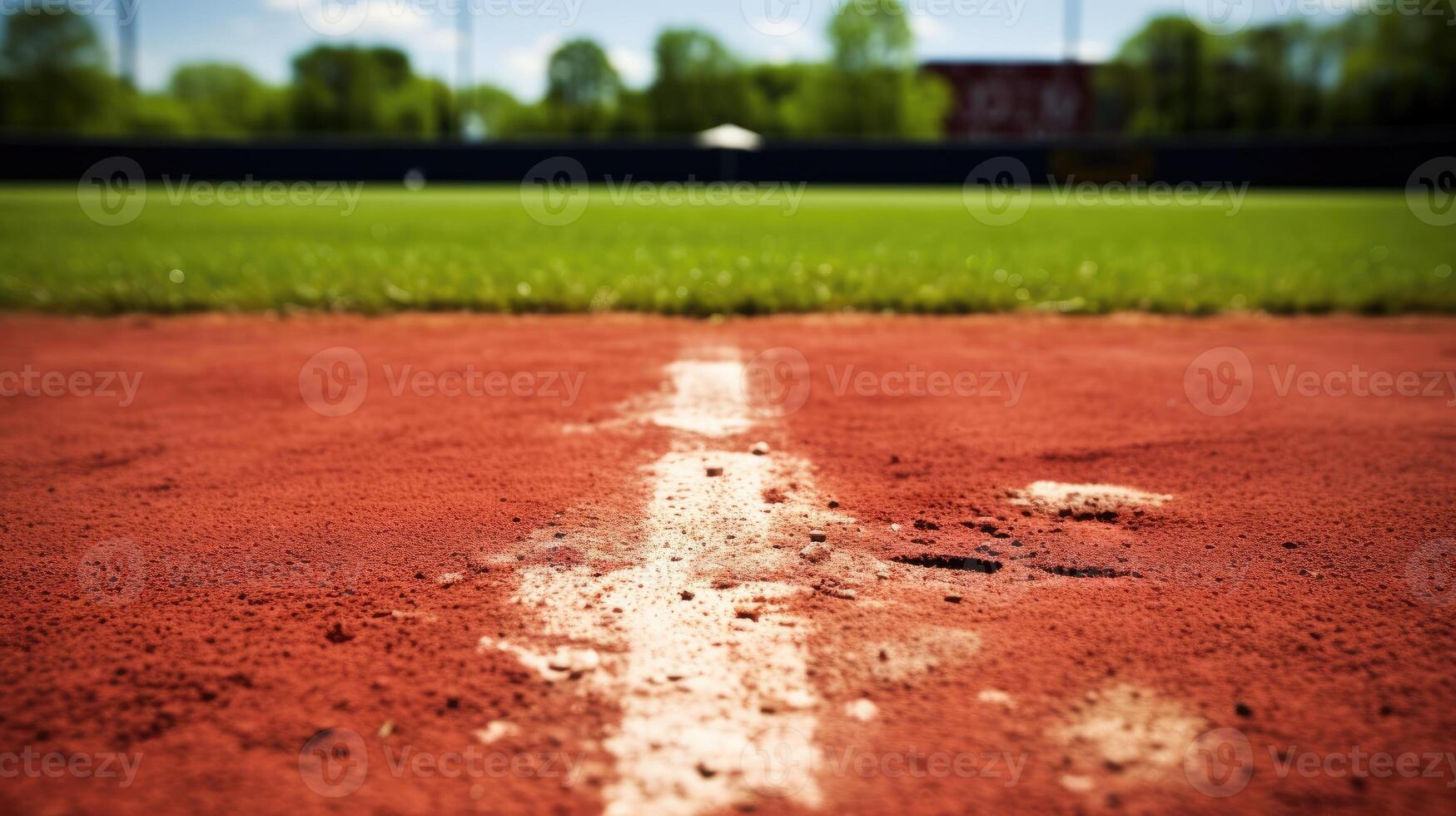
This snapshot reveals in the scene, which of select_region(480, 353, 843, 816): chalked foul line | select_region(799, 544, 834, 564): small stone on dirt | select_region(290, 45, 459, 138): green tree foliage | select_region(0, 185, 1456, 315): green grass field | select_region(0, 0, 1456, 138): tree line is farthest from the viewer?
select_region(290, 45, 459, 138): green tree foliage

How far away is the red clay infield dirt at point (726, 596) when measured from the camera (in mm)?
1512

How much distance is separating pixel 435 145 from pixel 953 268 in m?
32.3

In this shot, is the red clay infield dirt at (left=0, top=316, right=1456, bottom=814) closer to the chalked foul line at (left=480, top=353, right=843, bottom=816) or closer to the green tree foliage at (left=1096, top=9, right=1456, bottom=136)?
the chalked foul line at (left=480, top=353, right=843, bottom=816)

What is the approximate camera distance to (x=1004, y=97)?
56.5 metres

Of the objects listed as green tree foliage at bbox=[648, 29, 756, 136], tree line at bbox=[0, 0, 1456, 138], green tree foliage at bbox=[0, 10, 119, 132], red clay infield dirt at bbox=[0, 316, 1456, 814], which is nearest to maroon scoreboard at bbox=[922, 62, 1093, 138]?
tree line at bbox=[0, 0, 1456, 138]

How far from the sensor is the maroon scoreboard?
5500 cm

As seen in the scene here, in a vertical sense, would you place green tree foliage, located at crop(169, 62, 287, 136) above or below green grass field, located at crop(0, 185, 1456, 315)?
above

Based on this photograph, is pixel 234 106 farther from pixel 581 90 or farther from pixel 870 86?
pixel 870 86

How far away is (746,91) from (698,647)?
58.0m

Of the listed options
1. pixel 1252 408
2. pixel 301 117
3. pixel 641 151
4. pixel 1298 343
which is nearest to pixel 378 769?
pixel 1252 408

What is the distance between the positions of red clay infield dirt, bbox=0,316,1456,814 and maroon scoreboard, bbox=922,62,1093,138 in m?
56.2

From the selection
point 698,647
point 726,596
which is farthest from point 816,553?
point 698,647

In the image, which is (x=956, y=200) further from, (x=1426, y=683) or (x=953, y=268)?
(x=1426, y=683)

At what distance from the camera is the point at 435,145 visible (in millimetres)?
35625
